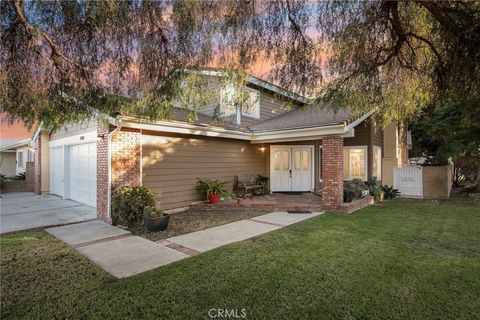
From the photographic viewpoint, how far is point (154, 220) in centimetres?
661

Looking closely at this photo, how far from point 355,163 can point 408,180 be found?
267 centimetres

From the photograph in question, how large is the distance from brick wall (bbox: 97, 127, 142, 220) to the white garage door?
4.91 ft

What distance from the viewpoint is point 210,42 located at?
307 cm

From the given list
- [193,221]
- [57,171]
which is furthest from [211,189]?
[57,171]

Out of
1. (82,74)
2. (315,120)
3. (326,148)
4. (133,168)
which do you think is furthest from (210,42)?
(315,120)

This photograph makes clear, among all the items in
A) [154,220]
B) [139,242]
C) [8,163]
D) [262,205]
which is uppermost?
[8,163]

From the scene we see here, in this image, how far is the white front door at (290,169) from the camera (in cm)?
1262

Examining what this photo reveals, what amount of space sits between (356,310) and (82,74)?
409cm

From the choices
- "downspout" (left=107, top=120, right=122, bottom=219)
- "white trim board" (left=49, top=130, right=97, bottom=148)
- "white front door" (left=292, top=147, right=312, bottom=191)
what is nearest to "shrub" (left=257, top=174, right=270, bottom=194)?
"white front door" (left=292, top=147, right=312, bottom=191)

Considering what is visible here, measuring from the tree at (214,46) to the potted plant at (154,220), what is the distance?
13.0 ft

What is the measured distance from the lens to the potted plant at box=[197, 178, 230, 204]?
968 cm

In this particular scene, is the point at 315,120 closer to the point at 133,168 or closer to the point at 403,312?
the point at 133,168

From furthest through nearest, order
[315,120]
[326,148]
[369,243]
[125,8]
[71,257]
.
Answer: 1. [315,120]
2. [326,148]
3. [369,243]
4. [71,257]
5. [125,8]

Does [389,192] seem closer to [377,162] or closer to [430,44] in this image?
[377,162]
